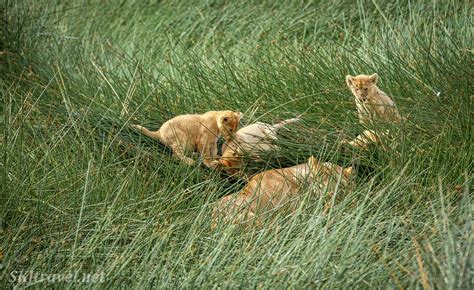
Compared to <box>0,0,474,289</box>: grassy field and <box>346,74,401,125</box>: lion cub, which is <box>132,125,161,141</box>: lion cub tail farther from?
<box>346,74,401,125</box>: lion cub

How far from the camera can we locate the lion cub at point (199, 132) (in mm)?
5109

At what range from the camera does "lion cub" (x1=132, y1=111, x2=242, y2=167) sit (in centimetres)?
511

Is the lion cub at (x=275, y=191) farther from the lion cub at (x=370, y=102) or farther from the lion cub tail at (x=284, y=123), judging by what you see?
the lion cub at (x=370, y=102)

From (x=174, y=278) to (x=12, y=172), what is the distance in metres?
1.11

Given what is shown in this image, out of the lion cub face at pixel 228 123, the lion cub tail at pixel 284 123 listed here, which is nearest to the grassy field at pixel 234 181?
the lion cub tail at pixel 284 123

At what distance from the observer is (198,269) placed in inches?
142

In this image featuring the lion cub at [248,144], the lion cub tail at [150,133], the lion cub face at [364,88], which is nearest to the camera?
the lion cub at [248,144]

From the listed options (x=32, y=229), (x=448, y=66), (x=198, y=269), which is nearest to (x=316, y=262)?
(x=198, y=269)

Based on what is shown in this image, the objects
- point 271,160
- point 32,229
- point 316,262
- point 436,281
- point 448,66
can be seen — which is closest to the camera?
point 436,281

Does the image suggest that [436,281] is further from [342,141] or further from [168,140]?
[168,140]

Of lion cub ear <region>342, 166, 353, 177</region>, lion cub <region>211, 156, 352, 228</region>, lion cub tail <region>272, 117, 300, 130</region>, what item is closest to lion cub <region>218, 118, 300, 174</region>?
lion cub tail <region>272, 117, 300, 130</region>

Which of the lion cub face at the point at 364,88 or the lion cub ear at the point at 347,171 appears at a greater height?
the lion cub face at the point at 364,88

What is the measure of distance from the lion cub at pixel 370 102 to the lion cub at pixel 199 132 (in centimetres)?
61

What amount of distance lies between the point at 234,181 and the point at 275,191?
24.5 inches
